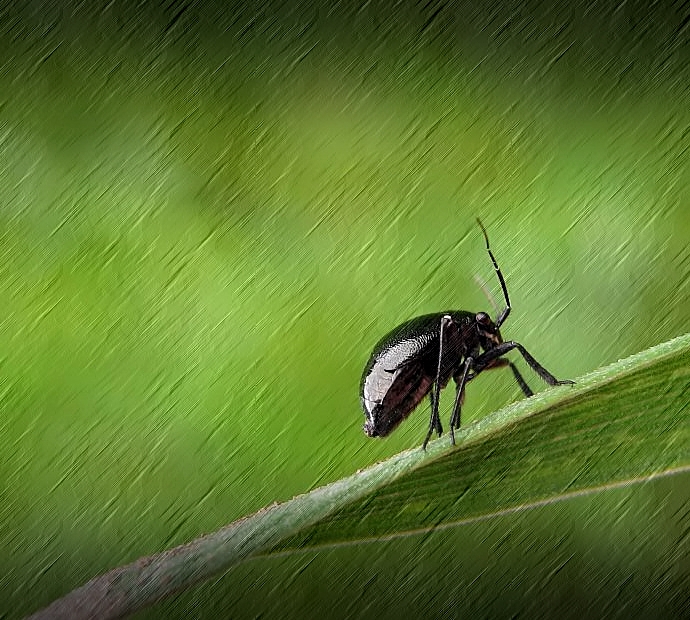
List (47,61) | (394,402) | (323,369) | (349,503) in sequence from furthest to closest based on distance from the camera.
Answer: (47,61) → (323,369) → (394,402) → (349,503)

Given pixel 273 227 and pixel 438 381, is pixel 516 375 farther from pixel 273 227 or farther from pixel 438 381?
pixel 273 227

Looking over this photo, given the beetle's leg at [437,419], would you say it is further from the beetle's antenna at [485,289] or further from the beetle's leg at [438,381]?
the beetle's antenna at [485,289]

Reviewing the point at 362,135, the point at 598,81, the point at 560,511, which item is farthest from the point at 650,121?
the point at 560,511

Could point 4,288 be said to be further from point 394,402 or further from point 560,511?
point 560,511

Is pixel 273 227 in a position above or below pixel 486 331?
above

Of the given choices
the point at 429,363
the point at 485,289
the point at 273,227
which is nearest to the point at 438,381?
the point at 429,363

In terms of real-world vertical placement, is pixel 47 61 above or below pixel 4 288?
above
